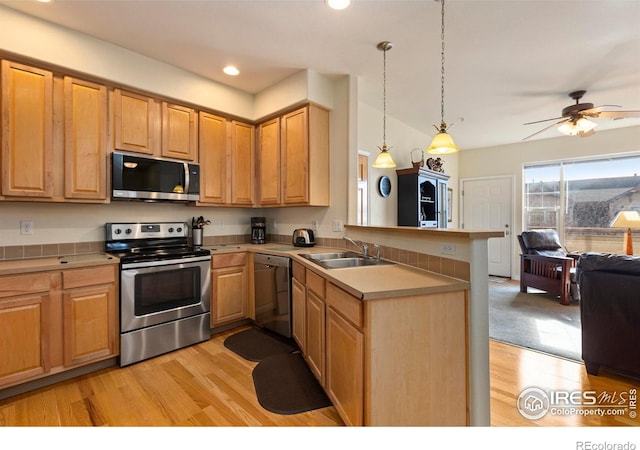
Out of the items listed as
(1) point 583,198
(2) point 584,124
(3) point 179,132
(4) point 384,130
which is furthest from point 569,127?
(3) point 179,132

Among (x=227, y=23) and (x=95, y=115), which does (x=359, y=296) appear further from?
(x=95, y=115)

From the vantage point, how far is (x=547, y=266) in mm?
4254

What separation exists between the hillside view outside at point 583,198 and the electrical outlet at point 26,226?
23.8ft

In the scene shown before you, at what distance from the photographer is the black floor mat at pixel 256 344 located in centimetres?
258

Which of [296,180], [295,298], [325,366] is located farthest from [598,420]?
[296,180]

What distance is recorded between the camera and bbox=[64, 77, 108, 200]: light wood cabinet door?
7.70 ft

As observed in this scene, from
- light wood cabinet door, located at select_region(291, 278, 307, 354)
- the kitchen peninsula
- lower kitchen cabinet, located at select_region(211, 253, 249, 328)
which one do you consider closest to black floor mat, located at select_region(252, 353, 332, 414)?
light wood cabinet door, located at select_region(291, 278, 307, 354)

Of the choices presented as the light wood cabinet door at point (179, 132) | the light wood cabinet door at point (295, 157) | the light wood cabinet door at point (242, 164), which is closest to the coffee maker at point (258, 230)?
the light wood cabinet door at point (242, 164)

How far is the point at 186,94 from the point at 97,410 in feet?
9.07

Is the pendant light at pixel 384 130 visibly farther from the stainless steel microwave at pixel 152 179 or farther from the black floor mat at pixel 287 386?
the black floor mat at pixel 287 386

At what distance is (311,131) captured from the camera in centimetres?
303

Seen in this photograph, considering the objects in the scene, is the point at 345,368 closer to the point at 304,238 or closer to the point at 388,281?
the point at 388,281

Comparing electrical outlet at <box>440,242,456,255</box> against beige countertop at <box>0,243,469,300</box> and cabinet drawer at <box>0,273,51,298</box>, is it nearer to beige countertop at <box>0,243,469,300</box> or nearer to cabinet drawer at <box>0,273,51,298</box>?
beige countertop at <box>0,243,469,300</box>

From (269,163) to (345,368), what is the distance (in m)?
2.50
